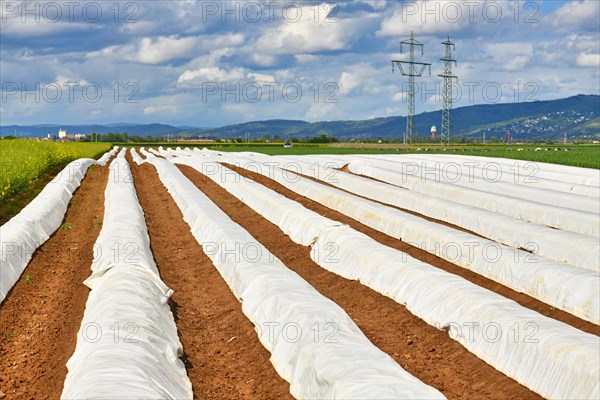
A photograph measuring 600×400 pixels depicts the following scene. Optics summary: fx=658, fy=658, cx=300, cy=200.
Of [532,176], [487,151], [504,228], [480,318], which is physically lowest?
[480,318]

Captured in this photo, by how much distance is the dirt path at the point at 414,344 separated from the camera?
7.36m

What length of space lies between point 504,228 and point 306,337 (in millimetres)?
8468

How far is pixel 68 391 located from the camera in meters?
5.74

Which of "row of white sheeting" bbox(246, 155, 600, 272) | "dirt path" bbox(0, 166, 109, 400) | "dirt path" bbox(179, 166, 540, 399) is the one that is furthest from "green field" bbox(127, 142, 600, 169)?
"dirt path" bbox(0, 166, 109, 400)

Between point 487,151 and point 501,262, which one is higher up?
point 487,151

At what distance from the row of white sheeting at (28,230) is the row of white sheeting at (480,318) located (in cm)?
548

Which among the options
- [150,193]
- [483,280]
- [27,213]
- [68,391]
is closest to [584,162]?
[150,193]

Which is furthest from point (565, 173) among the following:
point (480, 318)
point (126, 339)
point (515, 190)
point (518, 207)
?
point (126, 339)

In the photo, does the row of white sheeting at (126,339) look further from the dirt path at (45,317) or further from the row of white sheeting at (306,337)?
the row of white sheeting at (306,337)

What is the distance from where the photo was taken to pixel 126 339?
691cm

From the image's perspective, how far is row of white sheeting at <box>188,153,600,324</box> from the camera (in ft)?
31.7

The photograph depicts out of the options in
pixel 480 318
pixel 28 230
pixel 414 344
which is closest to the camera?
pixel 480 318

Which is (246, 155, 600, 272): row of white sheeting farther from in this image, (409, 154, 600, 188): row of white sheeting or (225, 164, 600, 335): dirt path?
(409, 154, 600, 188): row of white sheeting

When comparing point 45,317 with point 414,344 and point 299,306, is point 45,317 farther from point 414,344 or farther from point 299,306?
point 414,344
